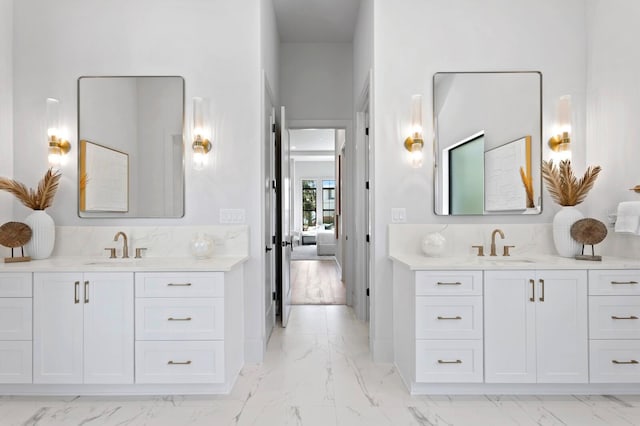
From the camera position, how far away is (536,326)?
2441mm

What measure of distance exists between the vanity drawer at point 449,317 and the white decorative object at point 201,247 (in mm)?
1504

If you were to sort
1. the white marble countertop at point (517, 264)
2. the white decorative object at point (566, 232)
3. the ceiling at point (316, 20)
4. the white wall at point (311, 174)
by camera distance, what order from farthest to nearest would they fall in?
the white wall at point (311, 174)
the ceiling at point (316, 20)
the white decorative object at point (566, 232)
the white marble countertop at point (517, 264)

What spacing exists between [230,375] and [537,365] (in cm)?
196

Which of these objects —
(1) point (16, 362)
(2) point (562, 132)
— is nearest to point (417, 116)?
(2) point (562, 132)

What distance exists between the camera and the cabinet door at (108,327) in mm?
2443

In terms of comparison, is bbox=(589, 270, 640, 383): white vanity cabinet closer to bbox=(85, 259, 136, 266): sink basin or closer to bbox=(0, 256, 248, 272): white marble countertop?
bbox=(0, 256, 248, 272): white marble countertop

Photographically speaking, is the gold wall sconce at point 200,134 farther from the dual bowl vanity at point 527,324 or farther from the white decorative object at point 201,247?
the dual bowl vanity at point 527,324

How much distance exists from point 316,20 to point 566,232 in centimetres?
315

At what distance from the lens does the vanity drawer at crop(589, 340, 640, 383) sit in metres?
2.44

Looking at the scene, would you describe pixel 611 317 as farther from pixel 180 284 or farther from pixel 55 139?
pixel 55 139

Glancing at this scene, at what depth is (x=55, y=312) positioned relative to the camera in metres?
2.46

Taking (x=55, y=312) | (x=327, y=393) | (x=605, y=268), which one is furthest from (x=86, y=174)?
(x=605, y=268)

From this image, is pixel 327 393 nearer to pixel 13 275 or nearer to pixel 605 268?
pixel 605 268

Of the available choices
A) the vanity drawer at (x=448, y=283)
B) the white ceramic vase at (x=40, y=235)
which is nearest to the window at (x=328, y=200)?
the white ceramic vase at (x=40, y=235)
